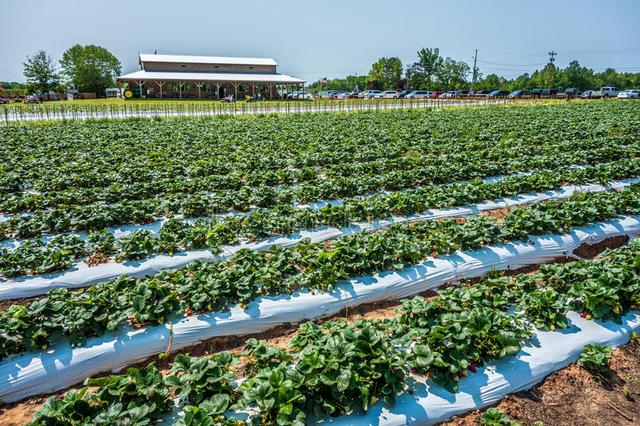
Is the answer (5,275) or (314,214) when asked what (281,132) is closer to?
(314,214)

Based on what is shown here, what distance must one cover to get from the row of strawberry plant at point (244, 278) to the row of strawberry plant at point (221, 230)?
2.58 ft

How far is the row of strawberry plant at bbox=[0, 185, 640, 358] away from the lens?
4.01m

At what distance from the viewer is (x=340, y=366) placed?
10.4ft

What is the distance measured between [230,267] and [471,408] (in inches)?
117

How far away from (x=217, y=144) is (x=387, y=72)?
8280 cm

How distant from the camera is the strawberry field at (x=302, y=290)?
318cm

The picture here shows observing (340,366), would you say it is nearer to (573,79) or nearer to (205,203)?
(205,203)

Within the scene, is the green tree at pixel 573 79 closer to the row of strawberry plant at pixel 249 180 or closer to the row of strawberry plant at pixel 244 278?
the row of strawberry plant at pixel 249 180

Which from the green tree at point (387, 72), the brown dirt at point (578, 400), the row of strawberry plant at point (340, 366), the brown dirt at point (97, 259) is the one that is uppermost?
the green tree at point (387, 72)

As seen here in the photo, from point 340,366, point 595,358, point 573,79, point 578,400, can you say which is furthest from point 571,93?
point 340,366

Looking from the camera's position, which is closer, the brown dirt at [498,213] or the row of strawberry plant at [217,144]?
the brown dirt at [498,213]

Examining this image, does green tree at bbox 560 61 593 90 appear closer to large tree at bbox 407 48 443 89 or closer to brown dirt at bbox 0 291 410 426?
large tree at bbox 407 48 443 89

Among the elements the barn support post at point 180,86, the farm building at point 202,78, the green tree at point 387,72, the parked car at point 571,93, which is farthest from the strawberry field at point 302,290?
the green tree at point 387,72

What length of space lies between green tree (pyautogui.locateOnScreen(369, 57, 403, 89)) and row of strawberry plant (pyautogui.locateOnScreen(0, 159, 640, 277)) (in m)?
86.7
